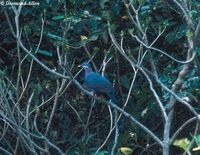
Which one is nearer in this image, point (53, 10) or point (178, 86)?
point (178, 86)

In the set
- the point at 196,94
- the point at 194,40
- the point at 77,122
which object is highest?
the point at 194,40

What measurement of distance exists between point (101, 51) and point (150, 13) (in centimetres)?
81

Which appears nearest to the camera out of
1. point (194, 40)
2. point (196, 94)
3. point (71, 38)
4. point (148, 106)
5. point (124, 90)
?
point (194, 40)

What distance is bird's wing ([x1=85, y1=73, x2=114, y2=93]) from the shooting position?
5633 mm

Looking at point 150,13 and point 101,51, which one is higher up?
point 150,13

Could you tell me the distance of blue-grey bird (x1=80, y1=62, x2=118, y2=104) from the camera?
18.4 ft

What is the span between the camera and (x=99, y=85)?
5.68 meters

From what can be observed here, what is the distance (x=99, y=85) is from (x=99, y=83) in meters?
0.03

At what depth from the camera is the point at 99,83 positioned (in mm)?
5664

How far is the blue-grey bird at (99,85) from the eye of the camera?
5.61 m

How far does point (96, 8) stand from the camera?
19.3ft

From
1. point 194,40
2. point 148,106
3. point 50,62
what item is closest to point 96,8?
point 50,62

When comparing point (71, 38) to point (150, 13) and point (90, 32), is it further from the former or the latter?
point (150, 13)

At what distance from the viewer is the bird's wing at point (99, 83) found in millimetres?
5633
